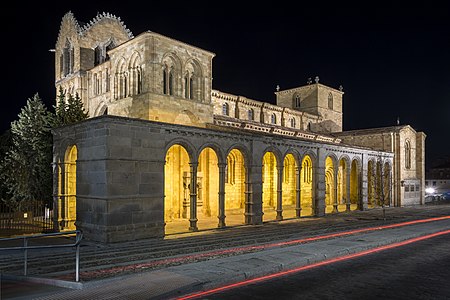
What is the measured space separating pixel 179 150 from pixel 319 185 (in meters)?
10.8

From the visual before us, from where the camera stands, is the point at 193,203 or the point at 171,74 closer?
the point at 193,203

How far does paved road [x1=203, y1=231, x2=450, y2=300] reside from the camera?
8695 millimetres

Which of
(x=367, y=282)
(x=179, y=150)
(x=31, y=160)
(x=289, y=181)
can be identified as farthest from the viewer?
(x=289, y=181)

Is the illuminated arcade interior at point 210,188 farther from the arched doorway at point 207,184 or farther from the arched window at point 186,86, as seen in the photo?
the arched window at point 186,86

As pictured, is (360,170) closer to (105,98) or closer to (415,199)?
(415,199)

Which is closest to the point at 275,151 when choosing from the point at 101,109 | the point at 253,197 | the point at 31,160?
the point at 253,197

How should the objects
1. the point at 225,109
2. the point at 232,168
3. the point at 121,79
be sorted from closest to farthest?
the point at 121,79
the point at 232,168
the point at 225,109

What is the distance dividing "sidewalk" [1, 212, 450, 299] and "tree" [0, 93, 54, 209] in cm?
2232

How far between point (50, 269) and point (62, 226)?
31.5 ft

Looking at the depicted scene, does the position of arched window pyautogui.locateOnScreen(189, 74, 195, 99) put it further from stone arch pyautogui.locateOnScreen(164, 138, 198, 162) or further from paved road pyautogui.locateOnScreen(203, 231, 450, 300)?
paved road pyautogui.locateOnScreen(203, 231, 450, 300)

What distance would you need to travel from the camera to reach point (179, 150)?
83.4 feet

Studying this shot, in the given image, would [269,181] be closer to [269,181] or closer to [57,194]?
[269,181]

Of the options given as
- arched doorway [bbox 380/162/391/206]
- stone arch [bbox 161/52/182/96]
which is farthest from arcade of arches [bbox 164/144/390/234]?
stone arch [bbox 161/52/182/96]

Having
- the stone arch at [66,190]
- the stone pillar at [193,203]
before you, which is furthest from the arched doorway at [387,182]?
the stone arch at [66,190]
